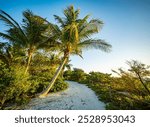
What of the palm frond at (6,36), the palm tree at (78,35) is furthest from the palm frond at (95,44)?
the palm frond at (6,36)

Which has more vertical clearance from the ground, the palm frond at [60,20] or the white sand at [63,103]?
the palm frond at [60,20]

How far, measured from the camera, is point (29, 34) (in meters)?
9.93

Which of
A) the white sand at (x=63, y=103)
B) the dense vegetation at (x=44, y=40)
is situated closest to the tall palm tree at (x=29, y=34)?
the dense vegetation at (x=44, y=40)

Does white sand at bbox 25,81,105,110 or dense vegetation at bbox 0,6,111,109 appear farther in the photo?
dense vegetation at bbox 0,6,111,109

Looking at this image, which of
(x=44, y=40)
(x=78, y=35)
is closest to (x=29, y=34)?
(x=44, y=40)

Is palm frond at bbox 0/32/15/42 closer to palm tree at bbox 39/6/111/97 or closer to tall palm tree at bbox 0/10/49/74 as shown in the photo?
tall palm tree at bbox 0/10/49/74

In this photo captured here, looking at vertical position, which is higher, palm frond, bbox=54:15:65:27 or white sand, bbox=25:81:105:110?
palm frond, bbox=54:15:65:27

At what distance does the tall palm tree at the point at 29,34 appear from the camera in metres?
9.88

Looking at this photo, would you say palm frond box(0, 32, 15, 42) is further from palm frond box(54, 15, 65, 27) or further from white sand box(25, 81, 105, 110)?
white sand box(25, 81, 105, 110)

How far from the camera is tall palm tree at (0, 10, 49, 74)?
9.88 metres

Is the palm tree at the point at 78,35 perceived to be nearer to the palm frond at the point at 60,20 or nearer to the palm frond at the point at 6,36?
the palm frond at the point at 60,20

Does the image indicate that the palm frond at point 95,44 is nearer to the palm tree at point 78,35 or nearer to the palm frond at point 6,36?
the palm tree at point 78,35

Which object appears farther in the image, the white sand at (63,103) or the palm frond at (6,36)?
the palm frond at (6,36)

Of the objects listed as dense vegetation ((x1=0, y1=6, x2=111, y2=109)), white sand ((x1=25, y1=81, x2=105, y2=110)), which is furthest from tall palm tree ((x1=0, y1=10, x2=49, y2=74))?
white sand ((x1=25, y1=81, x2=105, y2=110))
